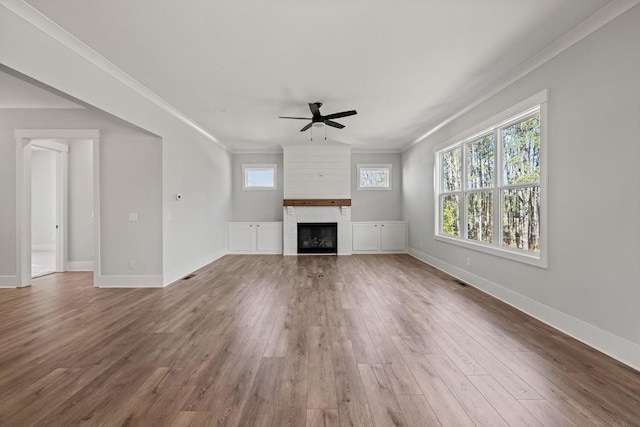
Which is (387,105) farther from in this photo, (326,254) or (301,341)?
(326,254)

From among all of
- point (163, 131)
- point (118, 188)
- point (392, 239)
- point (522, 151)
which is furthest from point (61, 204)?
point (522, 151)

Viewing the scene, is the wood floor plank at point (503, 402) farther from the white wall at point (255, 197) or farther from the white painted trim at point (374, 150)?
the white wall at point (255, 197)

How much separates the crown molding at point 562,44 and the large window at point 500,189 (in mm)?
441

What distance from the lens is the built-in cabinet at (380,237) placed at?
25.4ft

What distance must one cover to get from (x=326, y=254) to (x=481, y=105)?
485 cm

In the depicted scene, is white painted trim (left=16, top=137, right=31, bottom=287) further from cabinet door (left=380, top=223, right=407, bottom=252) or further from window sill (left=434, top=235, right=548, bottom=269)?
cabinet door (left=380, top=223, right=407, bottom=252)

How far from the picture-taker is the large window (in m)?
3.30

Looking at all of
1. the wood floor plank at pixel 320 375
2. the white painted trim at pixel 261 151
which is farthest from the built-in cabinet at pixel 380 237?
the wood floor plank at pixel 320 375

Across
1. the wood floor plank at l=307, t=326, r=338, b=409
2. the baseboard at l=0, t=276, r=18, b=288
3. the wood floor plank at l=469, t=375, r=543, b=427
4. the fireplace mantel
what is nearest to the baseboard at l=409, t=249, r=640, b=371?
the wood floor plank at l=469, t=375, r=543, b=427

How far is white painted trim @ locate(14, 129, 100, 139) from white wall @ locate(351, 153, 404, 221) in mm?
5879

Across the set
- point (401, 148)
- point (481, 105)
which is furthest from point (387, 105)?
point (401, 148)

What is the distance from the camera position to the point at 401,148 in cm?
785

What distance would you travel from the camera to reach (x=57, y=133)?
437 cm

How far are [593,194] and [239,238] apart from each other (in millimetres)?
6978
